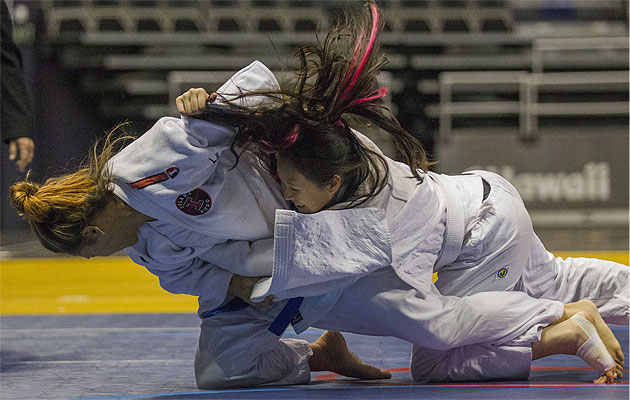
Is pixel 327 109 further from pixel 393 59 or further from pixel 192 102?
pixel 393 59

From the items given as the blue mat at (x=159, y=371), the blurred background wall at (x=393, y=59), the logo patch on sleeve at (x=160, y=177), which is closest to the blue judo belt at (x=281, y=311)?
the blue mat at (x=159, y=371)

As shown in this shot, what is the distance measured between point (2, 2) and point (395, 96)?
5.29 m

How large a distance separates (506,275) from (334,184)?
17.2 inches

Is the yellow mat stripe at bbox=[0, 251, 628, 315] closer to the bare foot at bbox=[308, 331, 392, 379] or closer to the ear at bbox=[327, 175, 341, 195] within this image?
the bare foot at bbox=[308, 331, 392, 379]

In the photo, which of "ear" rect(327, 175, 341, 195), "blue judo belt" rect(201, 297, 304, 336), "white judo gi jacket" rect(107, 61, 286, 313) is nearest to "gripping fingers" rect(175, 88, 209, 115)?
"white judo gi jacket" rect(107, 61, 286, 313)

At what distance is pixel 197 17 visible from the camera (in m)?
7.89

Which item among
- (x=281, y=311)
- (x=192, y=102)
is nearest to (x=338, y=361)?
(x=281, y=311)

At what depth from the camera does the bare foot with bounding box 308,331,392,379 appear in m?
1.79

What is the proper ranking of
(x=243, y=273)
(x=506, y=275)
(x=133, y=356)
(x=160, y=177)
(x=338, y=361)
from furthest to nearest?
(x=133, y=356) → (x=338, y=361) → (x=506, y=275) → (x=243, y=273) → (x=160, y=177)

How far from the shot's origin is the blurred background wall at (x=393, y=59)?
6.64 meters

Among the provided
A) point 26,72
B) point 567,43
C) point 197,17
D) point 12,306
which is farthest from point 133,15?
point 12,306

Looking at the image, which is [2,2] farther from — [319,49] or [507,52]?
[507,52]

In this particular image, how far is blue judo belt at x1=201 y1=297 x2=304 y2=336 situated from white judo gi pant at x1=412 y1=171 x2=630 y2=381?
10.6 inches

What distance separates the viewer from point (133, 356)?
2.07 m
